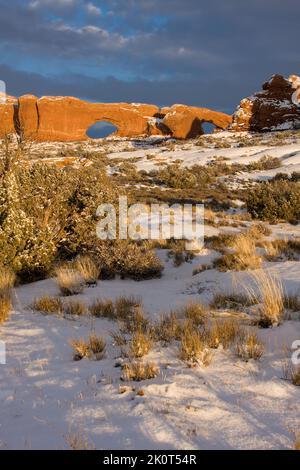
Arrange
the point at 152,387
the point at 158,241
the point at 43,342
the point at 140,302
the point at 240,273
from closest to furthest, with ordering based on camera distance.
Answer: the point at 152,387 → the point at 43,342 → the point at 140,302 → the point at 240,273 → the point at 158,241

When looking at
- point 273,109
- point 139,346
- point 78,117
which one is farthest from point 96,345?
point 78,117

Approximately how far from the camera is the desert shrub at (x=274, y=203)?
14773 mm

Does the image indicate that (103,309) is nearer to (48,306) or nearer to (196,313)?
(48,306)

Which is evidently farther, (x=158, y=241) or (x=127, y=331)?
(x=158, y=241)

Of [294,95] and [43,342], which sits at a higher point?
[294,95]

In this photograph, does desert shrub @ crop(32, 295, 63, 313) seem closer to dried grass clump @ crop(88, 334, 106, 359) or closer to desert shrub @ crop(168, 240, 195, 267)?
dried grass clump @ crop(88, 334, 106, 359)

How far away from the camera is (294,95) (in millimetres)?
46844

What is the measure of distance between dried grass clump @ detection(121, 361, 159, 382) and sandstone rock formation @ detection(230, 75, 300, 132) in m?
45.4

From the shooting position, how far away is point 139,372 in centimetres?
367

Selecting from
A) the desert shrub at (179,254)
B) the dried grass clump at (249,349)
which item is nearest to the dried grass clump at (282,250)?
the desert shrub at (179,254)
